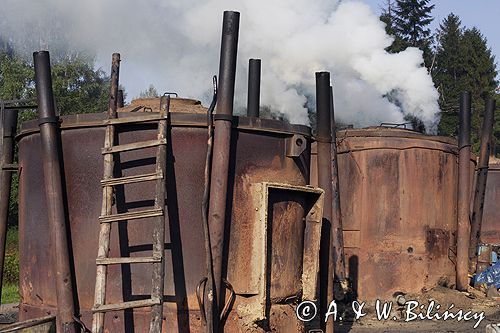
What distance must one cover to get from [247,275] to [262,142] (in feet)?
4.50

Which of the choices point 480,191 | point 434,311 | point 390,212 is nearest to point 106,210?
point 390,212

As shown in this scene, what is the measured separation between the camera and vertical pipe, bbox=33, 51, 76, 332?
7.52m

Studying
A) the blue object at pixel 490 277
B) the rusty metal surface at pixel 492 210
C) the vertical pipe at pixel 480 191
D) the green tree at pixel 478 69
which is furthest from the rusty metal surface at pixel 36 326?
the green tree at pixel 478 69

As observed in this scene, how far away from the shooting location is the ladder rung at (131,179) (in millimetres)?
7242

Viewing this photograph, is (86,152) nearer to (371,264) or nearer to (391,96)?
(371,264)

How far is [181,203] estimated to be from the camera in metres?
7.64

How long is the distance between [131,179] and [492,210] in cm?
1646

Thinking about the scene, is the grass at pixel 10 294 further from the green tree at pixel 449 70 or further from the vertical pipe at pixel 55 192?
the green tree at pixel 449 70

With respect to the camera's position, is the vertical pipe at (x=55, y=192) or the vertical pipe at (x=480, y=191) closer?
the vertical pipe at (x=55, y=192)

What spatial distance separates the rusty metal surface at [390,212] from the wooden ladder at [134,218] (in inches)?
318

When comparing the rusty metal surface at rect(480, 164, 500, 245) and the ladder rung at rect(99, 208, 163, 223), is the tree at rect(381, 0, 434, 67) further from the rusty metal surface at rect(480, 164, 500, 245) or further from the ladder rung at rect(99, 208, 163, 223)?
the ladder rung at rect(99, 208, 163, 223)

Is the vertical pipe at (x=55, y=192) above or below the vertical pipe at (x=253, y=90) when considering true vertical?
below

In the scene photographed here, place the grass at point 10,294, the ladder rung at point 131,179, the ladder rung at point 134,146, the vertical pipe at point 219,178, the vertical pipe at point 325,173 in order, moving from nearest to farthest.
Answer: the ladder rung at point 131,179 < the ladder rung at point 134,146 < the vertical pipe at point 219,178 < the vertical pipe at point 325,173 < the grass at point 10,294

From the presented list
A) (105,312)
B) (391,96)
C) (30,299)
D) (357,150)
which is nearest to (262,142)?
(105,312)
